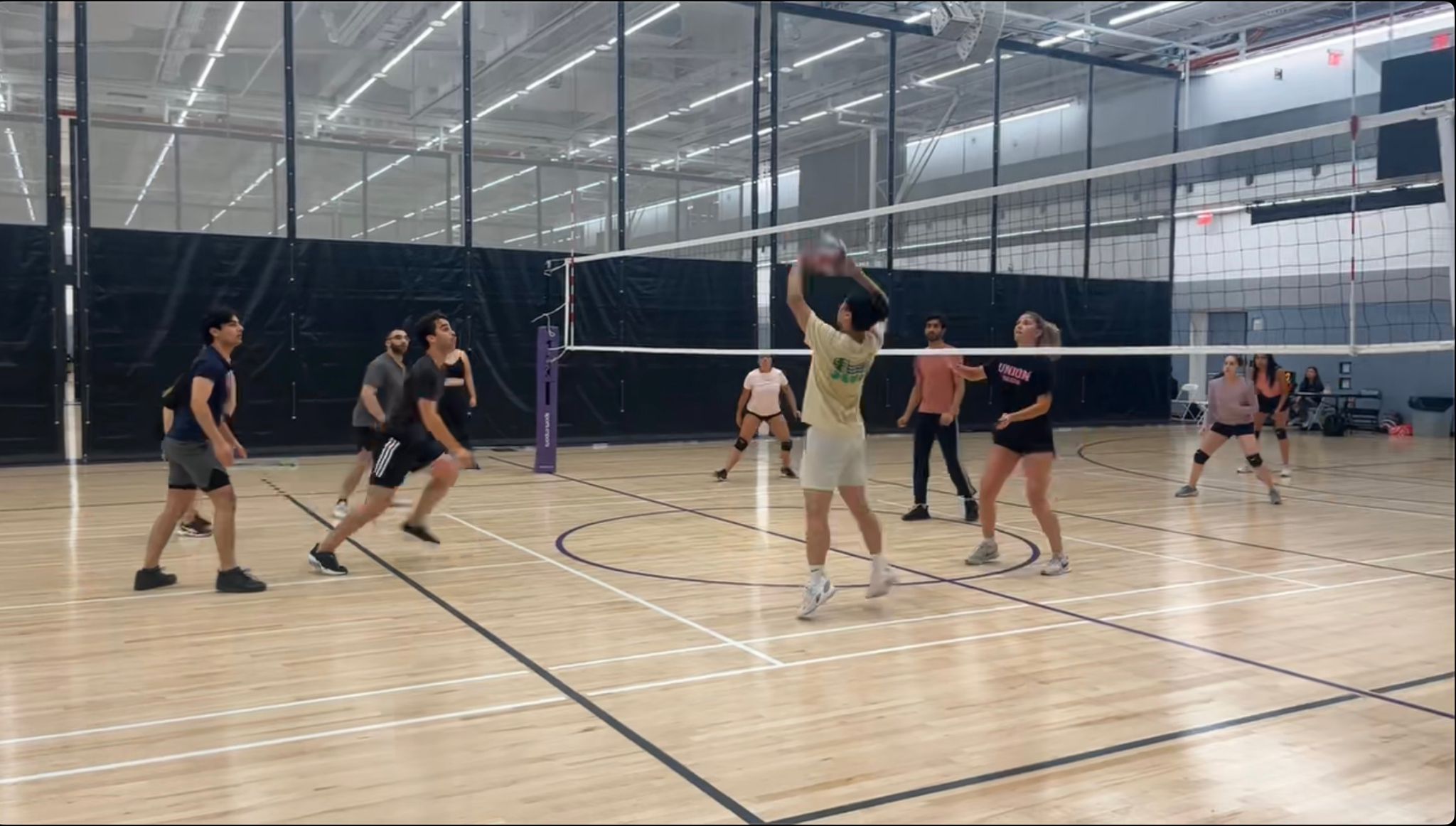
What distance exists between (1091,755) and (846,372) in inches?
91.0

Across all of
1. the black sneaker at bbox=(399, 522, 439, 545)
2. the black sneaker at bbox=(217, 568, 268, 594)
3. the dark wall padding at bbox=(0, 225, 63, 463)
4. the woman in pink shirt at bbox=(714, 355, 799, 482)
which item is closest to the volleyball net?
the woman in pink shirt at bbox=(714, 355, 799, 482)

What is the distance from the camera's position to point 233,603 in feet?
18.8

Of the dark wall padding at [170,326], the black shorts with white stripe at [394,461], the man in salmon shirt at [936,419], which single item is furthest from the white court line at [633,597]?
the dark wall padding at [170,326]

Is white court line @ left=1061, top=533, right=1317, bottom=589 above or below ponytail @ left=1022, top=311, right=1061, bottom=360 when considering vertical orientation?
below

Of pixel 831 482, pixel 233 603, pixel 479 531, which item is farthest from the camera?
pixel 479 531

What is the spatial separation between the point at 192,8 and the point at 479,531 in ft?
34.0

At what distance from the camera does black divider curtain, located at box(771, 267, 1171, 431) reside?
62.6 feet

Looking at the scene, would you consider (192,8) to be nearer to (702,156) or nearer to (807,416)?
(702,156)

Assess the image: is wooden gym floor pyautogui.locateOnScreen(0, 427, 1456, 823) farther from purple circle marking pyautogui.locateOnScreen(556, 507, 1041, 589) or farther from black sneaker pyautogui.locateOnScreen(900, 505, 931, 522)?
black sneaker pyautogui.locateOnScreen(900, 505, 931, 522)

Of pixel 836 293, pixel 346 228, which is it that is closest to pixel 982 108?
pixel 836 293

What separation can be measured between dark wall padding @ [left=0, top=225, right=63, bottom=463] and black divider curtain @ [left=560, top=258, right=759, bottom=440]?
689 cm

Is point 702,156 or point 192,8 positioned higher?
point 192,8

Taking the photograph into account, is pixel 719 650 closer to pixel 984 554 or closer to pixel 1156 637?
pixel 1156 637

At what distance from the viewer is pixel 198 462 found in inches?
→ 224
